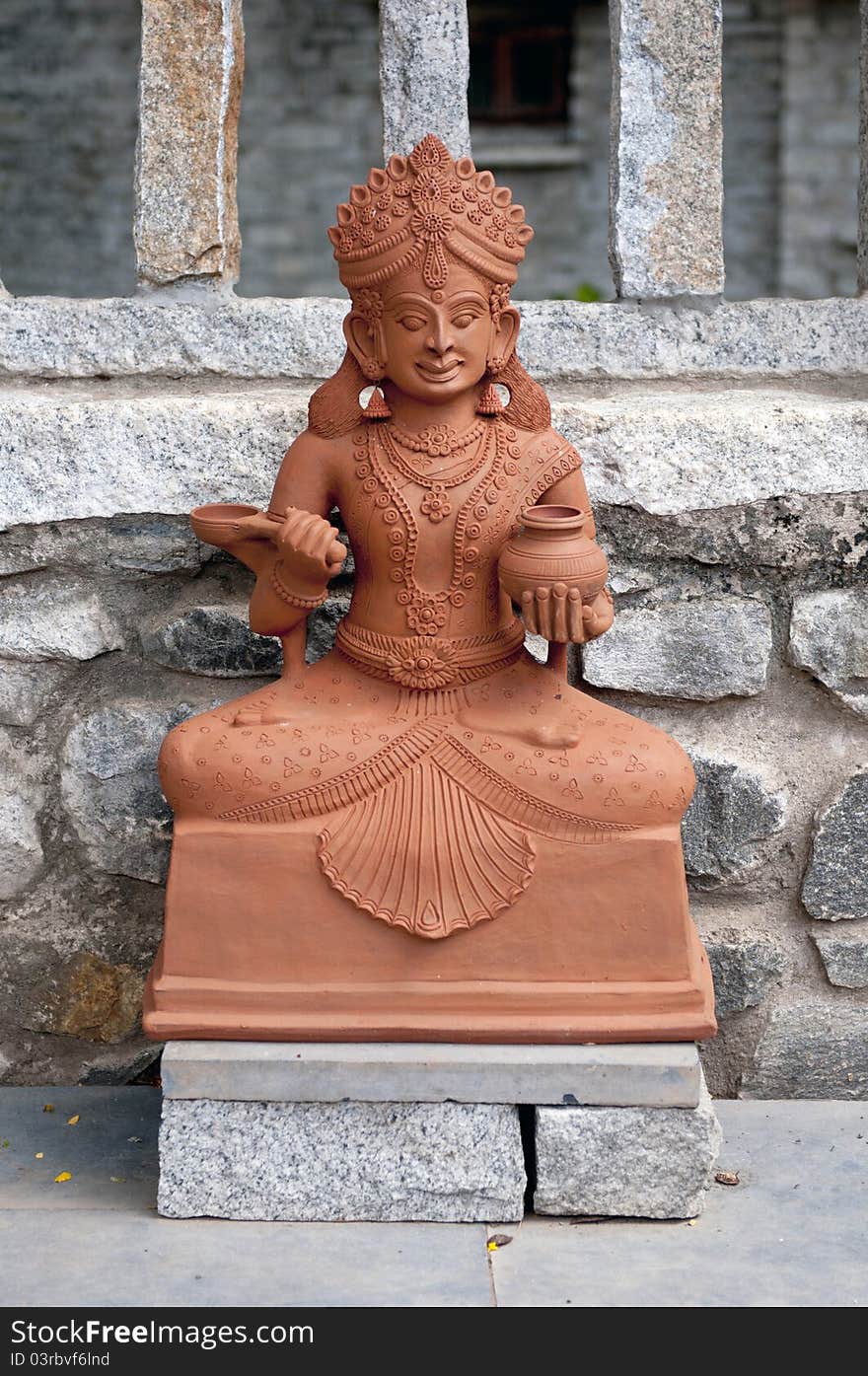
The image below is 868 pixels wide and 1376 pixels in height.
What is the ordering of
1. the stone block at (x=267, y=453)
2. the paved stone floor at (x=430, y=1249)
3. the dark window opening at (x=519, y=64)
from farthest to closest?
the dark window opening at (x=519, y=64), the stone block at (x=267, y=453), the paved stone floor at (x=430, y=1249)

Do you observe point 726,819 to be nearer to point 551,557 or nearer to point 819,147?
point 551,557

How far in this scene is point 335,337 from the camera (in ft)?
8.92

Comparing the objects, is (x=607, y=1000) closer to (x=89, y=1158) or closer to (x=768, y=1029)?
(x=768, y=1029)

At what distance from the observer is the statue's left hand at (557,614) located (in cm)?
220

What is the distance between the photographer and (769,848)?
268 centimetres

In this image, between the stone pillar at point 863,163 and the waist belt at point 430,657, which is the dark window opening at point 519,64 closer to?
the stone pillar at point 863,163

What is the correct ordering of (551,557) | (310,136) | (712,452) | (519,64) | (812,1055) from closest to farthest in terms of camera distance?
(551,557) → (712,452) → (812,1055) → (310,136) → (519,64)

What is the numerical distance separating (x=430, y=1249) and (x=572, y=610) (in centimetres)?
90

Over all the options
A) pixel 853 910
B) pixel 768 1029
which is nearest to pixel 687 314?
pixel 853 910

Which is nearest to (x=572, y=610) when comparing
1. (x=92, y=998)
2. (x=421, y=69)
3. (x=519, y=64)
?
(x=421, y=69)

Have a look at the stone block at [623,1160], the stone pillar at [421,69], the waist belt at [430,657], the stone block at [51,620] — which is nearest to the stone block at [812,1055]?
the stone block at [623,1160]

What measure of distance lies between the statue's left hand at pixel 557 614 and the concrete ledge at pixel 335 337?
2.23 feet

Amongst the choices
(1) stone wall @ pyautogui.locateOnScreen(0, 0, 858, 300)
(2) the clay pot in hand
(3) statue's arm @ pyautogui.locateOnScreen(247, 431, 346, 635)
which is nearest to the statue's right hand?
(3) statue's arm @ pyautogui.locateOnScreen(247, 431, 346, 635)

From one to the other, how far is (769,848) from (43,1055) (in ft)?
4.24
